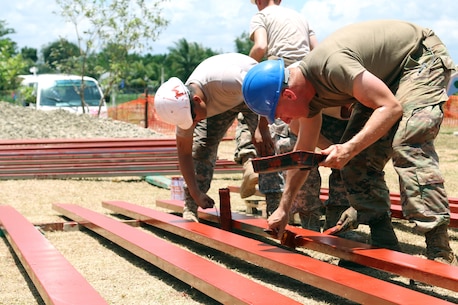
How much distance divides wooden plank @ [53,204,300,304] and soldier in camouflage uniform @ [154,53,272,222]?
0.62 meters

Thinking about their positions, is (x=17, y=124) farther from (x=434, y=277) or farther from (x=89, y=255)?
(x=434, y=277)

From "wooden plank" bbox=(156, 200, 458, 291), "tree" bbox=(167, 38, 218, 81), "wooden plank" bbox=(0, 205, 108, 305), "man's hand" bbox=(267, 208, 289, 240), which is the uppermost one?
"tree" bbox=(167, 38, 218, 81)

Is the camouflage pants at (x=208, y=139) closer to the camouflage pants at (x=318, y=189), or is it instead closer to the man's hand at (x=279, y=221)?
the camouflage pants at (x=318, y=189)

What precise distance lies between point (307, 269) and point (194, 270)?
63 centimetres

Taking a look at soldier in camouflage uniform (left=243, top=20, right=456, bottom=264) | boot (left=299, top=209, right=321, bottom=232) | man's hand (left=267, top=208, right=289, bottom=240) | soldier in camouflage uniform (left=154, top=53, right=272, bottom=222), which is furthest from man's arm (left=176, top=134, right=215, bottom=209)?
soldier in camouflage uniform (left=243, top=20, right=456, bottom=264)

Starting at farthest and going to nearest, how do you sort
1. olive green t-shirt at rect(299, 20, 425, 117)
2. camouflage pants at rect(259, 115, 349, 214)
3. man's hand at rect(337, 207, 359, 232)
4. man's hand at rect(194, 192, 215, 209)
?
man's hand at rect(194, 192, 215, 209) < camouflage pants at rect(259, 115, 349, 214) < man's hand at rect(337, 207, 359, 232) < olive green t-shirt at rect(299, 20, 425, 117)

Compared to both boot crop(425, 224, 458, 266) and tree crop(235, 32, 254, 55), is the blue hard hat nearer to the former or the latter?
boot crop(425, 224, 458, 266)

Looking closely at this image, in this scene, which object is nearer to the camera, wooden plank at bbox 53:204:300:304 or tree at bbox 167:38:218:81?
wooden plank at bbox 53:204:300:304

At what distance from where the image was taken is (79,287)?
12.2 feet

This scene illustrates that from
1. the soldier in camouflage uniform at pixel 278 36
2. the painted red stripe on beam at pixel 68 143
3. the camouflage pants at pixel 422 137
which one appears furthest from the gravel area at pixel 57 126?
the camouflage pants at pixel 422 137

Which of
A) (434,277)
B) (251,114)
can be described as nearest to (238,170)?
(251,114)

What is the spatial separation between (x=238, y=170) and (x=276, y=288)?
7.56 m

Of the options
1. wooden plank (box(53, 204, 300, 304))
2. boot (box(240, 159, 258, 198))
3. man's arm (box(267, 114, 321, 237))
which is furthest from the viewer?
boot (box(240, 159, 258, 198))

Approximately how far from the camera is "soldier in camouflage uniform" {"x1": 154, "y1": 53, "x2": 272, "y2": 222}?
5.12 meters
